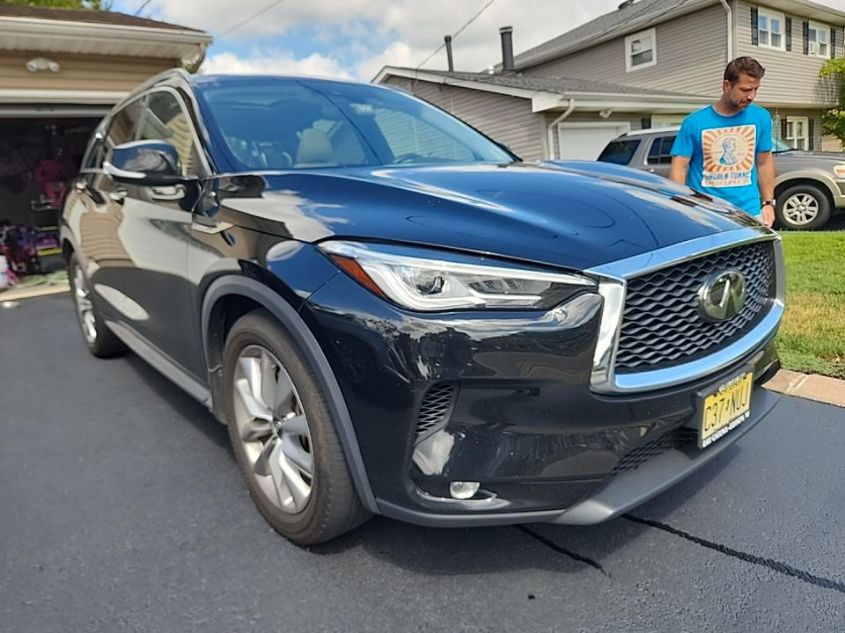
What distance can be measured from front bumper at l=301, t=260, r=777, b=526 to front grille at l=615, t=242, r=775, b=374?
10 cm

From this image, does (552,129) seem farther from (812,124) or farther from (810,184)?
(812,124)

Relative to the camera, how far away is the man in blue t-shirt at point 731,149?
392cm

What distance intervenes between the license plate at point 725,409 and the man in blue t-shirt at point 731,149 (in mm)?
2039

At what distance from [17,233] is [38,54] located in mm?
2763

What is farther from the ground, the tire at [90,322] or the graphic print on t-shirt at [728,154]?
the graphic print on t-shirt at [728,154]

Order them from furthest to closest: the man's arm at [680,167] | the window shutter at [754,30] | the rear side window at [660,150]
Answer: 1. the window shutter at [754,30]
2. the rear side window at [660,150]
3. the man's arm at [680,167]

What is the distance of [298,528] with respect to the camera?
2252 millimetres

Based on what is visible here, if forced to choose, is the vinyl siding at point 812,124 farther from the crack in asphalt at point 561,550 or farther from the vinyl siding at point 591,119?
the crack in asphalt at point 561,550

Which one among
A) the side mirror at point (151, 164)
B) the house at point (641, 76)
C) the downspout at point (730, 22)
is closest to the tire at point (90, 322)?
the side mirror at point (151, 164)

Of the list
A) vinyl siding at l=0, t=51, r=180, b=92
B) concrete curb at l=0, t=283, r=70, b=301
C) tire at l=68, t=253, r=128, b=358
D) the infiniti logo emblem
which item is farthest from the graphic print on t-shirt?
vinyl siding at l=0, t=51, r=180, b=92

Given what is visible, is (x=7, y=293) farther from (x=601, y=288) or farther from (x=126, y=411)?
(x=601, y=288)

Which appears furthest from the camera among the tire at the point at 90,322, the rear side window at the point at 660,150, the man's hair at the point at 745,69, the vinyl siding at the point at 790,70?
the vinyl siding at the point at 790,70

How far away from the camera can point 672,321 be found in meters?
1.93

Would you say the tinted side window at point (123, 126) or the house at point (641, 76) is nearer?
the tinted side window at point (123, 126)
